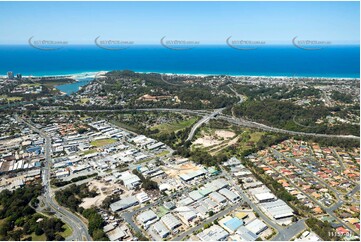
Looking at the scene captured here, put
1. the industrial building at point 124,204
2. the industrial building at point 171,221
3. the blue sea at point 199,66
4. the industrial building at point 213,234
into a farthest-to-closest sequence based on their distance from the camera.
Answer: the blue sea at point 199,66 → the industrial building at point 124,204 → the industrial building at point 171,221 → the industrial building at point 213,234

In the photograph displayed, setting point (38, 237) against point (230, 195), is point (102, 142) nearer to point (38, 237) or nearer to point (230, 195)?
point (38, 237)

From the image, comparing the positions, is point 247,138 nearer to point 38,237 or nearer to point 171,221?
point 171,221

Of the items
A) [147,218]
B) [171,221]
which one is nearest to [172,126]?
[147,218]

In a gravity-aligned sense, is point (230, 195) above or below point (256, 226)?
above

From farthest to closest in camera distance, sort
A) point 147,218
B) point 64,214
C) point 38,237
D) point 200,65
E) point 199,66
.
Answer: point 200,65
point 199,66
point 64,214
point 147,218
point 38,237

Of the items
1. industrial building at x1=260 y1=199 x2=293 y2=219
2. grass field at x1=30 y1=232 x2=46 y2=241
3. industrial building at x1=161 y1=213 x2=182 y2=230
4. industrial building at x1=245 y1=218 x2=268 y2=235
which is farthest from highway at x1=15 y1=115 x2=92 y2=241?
industrial building at x1=260 y1=199 x2=293 y2=219

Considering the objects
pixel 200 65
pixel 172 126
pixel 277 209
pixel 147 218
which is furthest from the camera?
pixel 200 65

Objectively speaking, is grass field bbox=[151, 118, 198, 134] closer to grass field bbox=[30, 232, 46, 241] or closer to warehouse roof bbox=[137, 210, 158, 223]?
warehouse roof bbox=[137, 210, 158, 223]

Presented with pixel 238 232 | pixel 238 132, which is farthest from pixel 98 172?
pixel 238 132

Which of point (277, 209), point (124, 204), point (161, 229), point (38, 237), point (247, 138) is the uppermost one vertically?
point (247, 138)

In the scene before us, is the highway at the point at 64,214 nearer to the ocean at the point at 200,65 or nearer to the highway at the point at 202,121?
the highway at the point at 202,121

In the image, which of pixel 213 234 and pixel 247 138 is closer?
pixel 213 234

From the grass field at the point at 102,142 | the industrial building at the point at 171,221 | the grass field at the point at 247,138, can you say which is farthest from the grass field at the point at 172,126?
the industrial building at the point at 171,221
